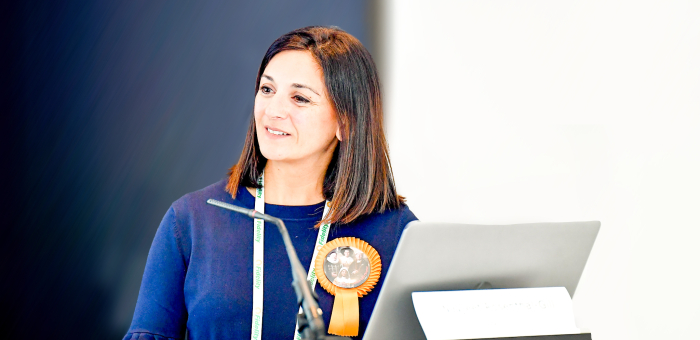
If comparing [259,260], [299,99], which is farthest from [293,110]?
[259,260]

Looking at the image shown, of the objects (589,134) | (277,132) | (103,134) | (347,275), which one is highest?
(589,134)

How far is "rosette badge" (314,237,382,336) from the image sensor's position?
1.37 metres

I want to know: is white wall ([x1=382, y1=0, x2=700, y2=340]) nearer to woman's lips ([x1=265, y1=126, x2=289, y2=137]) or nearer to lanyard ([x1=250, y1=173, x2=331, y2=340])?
lanyard ([x1=250, y1=173, x2=331, y2=340])

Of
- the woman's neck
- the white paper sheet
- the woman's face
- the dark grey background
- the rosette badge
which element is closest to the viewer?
the white paper sheet

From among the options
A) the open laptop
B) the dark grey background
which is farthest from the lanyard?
the dark grey background

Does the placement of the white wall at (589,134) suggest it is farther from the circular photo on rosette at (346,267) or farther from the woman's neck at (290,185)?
the woman's neck at (290,185)

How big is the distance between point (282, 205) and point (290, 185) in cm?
7

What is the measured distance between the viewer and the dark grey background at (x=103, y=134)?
8.38 feet

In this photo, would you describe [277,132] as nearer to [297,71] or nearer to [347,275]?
[297,71]

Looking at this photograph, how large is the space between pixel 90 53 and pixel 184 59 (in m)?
0.43

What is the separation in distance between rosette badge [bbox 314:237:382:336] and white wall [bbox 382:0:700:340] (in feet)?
1.17

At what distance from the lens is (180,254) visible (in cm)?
148

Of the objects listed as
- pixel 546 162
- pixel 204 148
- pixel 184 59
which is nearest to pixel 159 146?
pixel 204 148

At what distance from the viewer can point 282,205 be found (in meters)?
1.60
